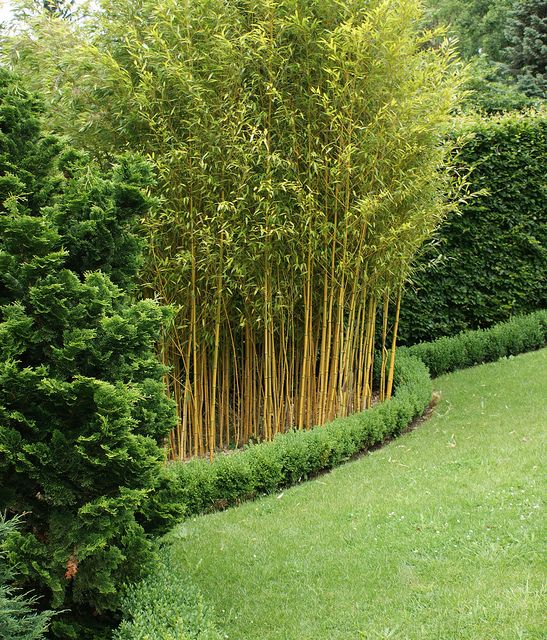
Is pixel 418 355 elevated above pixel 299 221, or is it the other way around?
pixel 299 221

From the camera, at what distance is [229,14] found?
440 cm

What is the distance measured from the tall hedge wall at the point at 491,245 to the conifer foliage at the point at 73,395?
5665mm

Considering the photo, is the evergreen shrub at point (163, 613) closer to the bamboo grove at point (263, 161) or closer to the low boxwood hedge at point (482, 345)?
the bamboo grove at point (263, 161)

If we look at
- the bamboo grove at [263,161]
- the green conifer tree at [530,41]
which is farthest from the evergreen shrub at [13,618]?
Result: the green conifer tree at [530,41]

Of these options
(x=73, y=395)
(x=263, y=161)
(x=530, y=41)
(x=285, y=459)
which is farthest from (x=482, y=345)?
(x=530, y=41)

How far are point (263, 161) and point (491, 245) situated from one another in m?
4.47

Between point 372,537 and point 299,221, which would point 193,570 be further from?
point 299,221

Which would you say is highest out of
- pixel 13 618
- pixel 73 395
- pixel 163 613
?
pixel 73 395

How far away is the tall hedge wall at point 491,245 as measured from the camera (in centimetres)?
780

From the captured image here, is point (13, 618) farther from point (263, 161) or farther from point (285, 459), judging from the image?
point (263, 161)

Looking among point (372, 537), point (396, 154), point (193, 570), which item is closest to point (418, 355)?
point (396, 154)

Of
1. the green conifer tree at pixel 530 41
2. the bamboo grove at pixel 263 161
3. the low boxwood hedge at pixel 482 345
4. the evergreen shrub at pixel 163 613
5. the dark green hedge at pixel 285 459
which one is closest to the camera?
the evergreen shrub at pixel 163 613

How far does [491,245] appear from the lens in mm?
8023

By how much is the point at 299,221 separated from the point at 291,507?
2.02 metres
